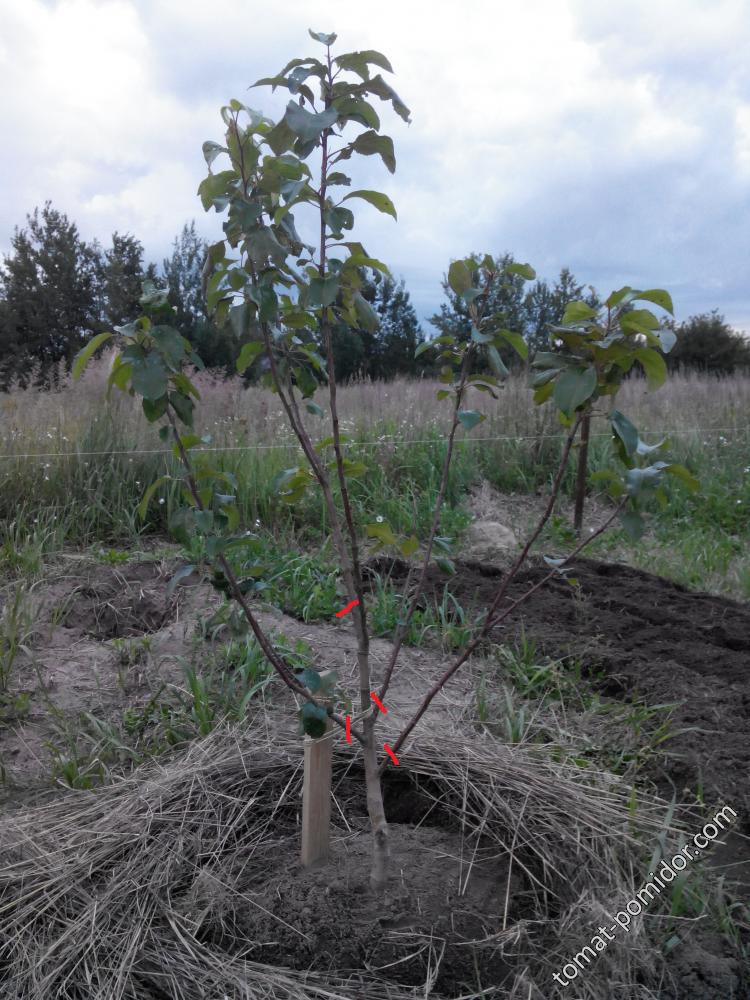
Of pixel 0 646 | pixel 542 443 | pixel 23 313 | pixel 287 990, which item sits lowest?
pixel 287 990

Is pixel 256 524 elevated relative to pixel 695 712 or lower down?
elevated

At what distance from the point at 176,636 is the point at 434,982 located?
1831mm

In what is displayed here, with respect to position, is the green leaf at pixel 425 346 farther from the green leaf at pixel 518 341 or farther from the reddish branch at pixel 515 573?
the reddish branch at pixel 515 573

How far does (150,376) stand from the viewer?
55.4 inches

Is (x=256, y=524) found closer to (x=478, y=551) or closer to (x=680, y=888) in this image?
(x=478, y=551)

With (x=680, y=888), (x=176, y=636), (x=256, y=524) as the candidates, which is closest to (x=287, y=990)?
(x=680, y=888)

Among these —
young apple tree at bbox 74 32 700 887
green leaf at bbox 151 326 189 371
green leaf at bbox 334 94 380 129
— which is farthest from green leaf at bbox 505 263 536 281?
green leaf at bbox 151 326 189 371

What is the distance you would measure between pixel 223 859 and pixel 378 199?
1.51 m

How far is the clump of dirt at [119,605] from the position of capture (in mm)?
3209

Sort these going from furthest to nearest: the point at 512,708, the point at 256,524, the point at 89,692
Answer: the point at 256,524, the point at 89,692, the point at 512,708

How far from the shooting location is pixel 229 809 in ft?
6.19

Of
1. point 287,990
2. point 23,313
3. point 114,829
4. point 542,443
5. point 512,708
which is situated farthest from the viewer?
point 23,313

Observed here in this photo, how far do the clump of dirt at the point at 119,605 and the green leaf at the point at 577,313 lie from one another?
7.56ft

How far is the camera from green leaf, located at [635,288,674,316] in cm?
131
